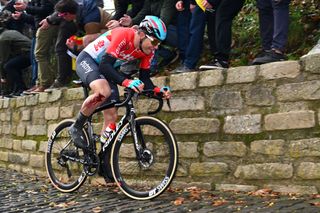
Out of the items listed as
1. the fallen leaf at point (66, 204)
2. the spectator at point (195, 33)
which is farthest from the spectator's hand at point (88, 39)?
the fallen leaf at point (66, 204)

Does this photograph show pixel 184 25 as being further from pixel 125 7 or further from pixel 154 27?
pixel 154 27

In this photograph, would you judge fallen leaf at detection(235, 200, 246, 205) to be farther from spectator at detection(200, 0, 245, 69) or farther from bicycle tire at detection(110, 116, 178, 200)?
spectator at detection(200, 0, 245, 69)

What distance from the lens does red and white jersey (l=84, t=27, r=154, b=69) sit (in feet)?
18.0

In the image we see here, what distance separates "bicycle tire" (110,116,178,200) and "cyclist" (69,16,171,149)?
15.6 inches

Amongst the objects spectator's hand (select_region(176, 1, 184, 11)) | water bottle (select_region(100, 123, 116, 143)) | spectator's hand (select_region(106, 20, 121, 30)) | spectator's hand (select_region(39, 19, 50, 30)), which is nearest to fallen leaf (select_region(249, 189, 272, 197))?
water bottle (select_region(100, 123, 116, 143))

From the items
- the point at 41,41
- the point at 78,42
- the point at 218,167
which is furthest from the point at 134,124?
the point at 41,41

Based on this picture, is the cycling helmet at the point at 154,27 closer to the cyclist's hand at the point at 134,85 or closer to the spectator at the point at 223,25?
the cyclist's hand at the point at 134,85

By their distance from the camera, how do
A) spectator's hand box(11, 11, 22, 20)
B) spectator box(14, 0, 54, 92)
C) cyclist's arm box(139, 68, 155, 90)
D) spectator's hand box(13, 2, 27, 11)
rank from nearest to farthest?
1. cyclist's arm box(139, 68, 155, 90)
2. spectator box(14, 0, 54, 92)
3. spectator's hand box(13, 2, 27, 11)
4. spectator's hand box(11, 11, 22, 20)

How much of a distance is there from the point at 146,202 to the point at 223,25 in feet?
7.61

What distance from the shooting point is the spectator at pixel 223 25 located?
6105mm

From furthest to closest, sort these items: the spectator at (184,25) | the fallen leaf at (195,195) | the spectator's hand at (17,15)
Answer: the spectator's hand at (17,15), the spectator at (184,25), the fallen leaf at (195,195)

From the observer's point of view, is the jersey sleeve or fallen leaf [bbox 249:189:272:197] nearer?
fallen leaf [bbox 249:189:272:197]

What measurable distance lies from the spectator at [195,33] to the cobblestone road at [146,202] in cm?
166

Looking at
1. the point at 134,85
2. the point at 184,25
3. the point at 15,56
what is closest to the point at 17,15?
the point at 15,56
